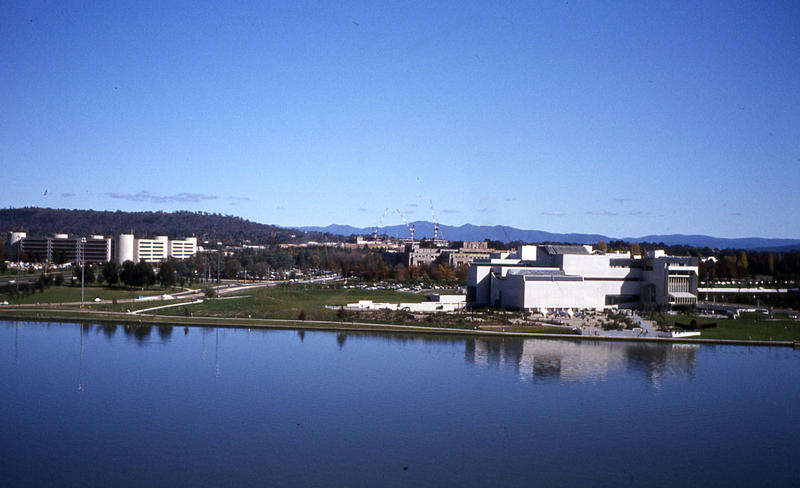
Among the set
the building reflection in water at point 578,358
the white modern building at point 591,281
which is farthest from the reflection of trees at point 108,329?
the white modern building at point 591,281

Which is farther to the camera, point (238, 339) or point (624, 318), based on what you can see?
point (624, 318)

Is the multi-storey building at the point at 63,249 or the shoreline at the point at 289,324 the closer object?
the shoreline at the point at 289,324

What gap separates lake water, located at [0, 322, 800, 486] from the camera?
480 inches

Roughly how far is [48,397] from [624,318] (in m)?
25.2

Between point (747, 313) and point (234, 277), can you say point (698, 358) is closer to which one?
point (747, 313)

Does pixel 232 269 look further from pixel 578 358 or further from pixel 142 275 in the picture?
pixel 578 358

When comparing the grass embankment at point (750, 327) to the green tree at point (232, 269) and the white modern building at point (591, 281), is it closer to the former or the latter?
the white modern building at point (591, 281)

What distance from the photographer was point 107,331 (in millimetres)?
27359

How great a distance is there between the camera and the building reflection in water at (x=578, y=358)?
20.9m

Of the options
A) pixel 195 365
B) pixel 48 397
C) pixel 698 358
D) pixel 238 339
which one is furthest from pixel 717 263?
pixel 48 397

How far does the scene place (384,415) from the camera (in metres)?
15.6

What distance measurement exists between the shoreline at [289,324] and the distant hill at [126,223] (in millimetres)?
87838

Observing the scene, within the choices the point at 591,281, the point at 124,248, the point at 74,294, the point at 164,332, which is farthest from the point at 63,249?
the point at 591,281

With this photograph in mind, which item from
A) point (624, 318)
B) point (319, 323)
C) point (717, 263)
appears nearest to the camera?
point (319, 323)
